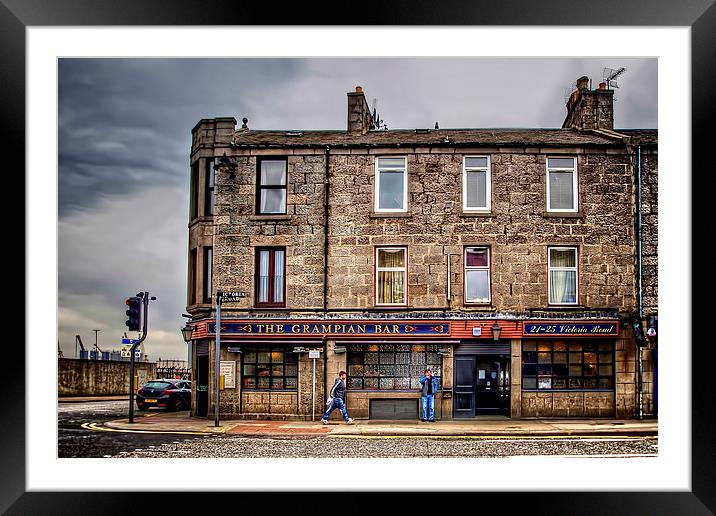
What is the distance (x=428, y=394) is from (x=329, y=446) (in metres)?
3.41

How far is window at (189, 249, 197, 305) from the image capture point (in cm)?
1694

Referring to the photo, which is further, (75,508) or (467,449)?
(467,449)

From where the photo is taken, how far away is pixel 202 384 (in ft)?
55.1

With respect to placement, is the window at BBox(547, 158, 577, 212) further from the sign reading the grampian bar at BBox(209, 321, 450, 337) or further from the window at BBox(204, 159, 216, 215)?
the window at BBox(204, 159, 216, 215)

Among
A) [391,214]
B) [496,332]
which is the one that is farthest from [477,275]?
[391,214]

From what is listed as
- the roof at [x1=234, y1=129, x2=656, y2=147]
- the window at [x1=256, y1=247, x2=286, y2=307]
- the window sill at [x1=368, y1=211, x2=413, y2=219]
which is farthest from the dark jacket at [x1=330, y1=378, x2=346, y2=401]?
the roof at [x1=234, y1=129, x2=656, y2=147]

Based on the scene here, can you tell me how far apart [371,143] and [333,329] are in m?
4.34

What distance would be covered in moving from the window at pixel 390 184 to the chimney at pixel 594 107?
451cm

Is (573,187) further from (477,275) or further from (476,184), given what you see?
(477,275)

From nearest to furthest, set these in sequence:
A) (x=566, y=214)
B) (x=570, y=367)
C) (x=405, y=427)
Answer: (x=405, y=427) < (x=570, y=367) < (x=566, y=214)
